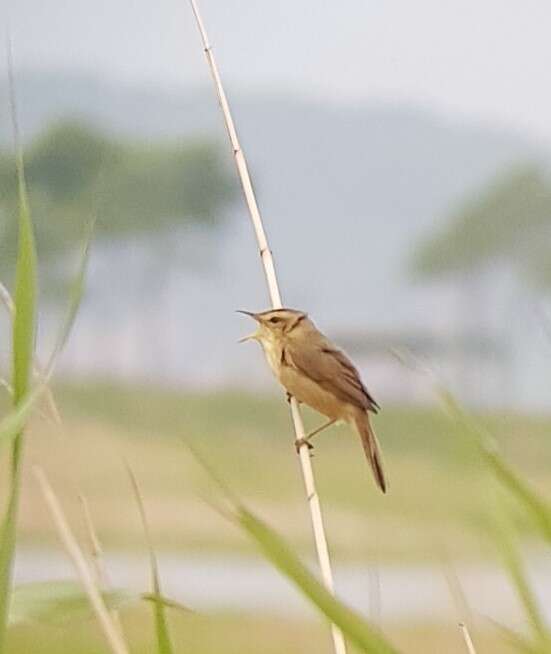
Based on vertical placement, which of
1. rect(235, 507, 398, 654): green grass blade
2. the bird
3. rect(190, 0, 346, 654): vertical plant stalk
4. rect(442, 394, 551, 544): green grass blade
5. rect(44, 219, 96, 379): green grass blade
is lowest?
rect(235, 507, 398, 654): green grass blade

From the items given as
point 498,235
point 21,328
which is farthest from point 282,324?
point 498,235

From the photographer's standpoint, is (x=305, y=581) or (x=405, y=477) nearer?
(x=305, y=581)

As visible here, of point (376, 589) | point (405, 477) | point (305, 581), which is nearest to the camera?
point (305, 581)

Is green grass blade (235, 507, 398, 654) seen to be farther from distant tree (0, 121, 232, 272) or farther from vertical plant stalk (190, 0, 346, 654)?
distant tree (0, 121, 232, 272)

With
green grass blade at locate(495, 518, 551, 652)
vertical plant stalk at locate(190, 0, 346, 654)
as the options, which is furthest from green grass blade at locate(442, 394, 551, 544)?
vertical plant stalk at locate(190, 0, 346, 654)

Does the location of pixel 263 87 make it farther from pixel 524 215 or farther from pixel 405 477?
pixel 405 477

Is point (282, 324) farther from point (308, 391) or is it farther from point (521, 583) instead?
point (521, 583)

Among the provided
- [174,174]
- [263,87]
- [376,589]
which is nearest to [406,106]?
[263,87]
